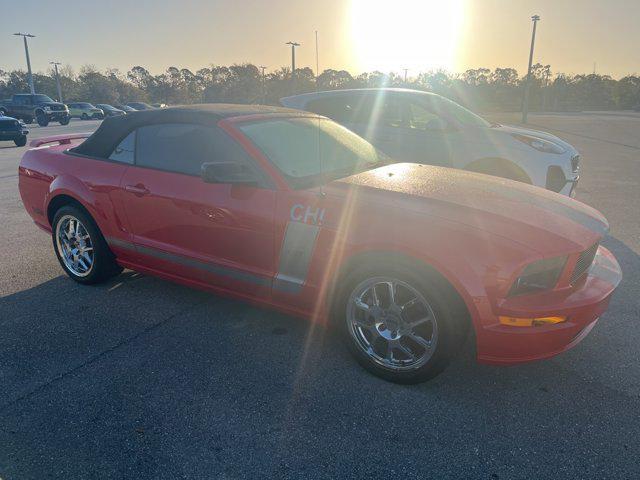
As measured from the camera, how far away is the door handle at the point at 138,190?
137 inches

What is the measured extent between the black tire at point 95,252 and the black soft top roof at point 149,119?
521mm

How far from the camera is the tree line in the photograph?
6912 centimetres

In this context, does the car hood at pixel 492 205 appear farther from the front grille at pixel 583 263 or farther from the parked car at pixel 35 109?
the parked car at pixel 35 109

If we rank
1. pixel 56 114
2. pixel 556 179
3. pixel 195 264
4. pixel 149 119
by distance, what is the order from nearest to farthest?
pixel 195 264, pixel 149 119, pixel 556 179, pixel 56 114

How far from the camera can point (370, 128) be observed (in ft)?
23.5

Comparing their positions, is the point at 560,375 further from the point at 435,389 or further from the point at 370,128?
the point at 370,128

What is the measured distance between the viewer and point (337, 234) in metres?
2.76

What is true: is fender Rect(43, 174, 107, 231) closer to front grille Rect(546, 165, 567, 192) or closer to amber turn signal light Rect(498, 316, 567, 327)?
amber turn signal light Rect(498, 316, 567, 327)

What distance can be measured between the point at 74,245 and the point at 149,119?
1364 millimetres

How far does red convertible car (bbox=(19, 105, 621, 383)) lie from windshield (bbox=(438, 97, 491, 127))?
2956mm

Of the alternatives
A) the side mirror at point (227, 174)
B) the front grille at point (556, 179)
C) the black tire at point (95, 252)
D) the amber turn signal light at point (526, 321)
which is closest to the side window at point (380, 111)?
the front grille at point (556, 179)

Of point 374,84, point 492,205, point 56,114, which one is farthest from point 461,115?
point 374,84

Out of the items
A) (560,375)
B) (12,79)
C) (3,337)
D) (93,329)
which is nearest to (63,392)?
(93,329)

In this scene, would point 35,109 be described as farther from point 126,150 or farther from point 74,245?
point 126,150
